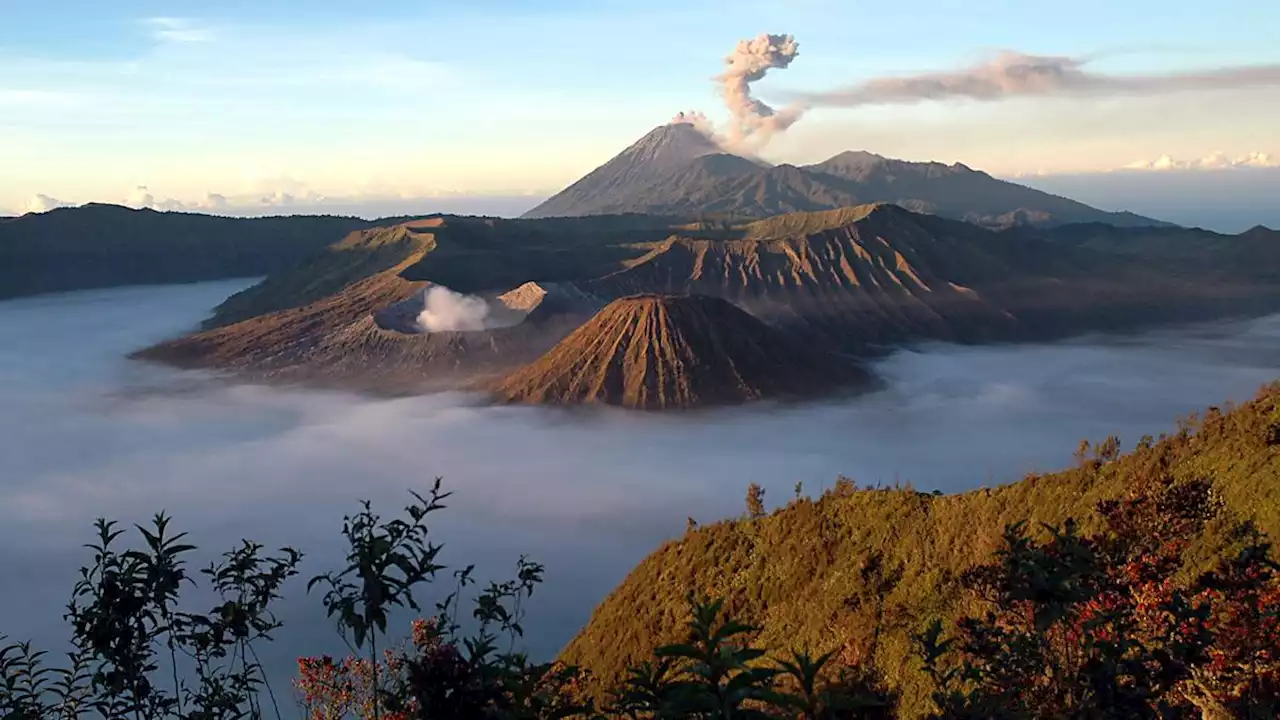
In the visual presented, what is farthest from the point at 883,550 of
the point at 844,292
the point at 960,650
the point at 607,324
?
the point at 844,292

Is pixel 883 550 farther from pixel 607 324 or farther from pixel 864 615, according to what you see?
pixel 607 324

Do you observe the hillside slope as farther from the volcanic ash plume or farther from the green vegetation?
the green vegetation

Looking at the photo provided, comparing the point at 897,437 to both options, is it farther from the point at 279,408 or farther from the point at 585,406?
the point at 279,408

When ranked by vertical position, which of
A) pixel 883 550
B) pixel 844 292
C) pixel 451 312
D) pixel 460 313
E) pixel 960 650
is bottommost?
pixel 883 550

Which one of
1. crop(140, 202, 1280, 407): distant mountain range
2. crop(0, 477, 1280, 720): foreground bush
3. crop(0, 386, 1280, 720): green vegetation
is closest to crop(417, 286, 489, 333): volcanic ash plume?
crop(140, 202, 1280, 407): distant mountain range

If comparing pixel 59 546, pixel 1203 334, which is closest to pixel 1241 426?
pixel 59 546
